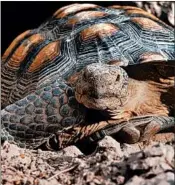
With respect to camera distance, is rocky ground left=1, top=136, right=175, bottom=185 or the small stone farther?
the small stone

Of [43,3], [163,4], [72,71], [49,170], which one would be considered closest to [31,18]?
[43,3]

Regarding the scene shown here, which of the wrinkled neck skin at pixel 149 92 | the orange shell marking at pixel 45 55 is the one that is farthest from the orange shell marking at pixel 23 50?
the wrinkled neck skin at pixel 149 92

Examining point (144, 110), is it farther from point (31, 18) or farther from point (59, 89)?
point (31, 18)

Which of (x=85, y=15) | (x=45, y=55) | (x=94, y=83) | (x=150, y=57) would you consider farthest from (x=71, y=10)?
(x=94, y=83)

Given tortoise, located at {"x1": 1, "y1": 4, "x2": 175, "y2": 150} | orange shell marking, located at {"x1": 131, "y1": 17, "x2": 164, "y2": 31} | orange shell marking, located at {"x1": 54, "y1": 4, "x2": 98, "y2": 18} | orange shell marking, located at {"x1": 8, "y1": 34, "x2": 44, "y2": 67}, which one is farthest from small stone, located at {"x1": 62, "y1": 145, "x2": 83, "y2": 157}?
orange shell marking, located at {"x1": 54, "y1": 4, "x2": 98, "y2": 18}

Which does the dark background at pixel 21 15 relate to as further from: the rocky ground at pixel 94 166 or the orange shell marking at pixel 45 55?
the rocky ground at pixel 94 166

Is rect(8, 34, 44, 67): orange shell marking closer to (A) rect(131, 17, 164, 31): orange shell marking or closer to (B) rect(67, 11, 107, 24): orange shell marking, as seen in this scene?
(B) rect(67, 11, 107, 24): orange shell marking
